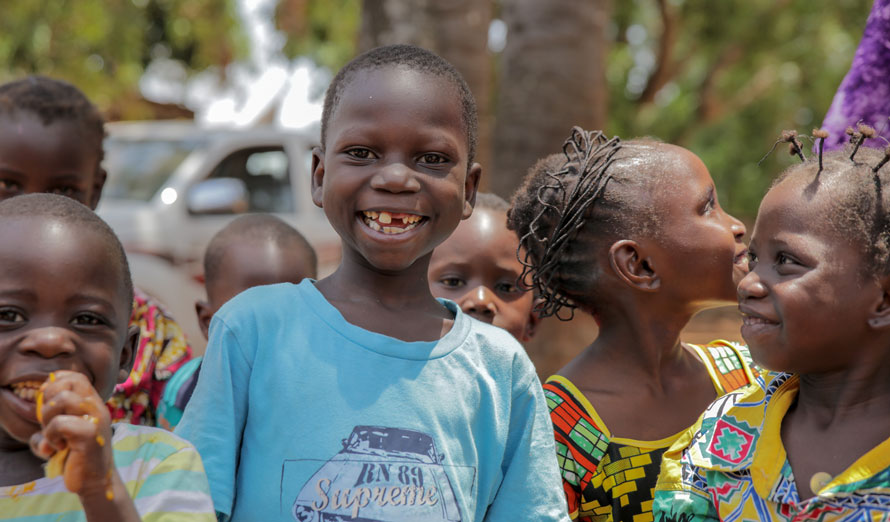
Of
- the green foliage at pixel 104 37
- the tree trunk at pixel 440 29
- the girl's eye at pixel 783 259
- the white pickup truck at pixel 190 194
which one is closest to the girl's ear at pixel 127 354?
the girl's eye at pixel 783 259

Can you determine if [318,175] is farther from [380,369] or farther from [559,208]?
[559,208]

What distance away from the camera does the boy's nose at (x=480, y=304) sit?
133 inches

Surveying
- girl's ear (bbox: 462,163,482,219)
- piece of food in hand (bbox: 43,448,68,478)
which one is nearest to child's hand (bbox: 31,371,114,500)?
piece of food in hand (bbox: 43,448,68,478)

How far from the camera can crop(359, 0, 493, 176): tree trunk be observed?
6.12 metres

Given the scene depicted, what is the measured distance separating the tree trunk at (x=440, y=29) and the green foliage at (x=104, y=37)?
6.32 m

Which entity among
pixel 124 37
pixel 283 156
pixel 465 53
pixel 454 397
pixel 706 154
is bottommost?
pixel 454 397

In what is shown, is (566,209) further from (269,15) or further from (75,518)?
Answer: (269,15)

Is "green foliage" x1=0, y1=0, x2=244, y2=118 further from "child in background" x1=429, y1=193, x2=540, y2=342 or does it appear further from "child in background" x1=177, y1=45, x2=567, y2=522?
"child in background" x1=177, y1=45, x2=567, y2=522

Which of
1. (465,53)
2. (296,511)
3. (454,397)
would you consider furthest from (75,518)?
(465,53)

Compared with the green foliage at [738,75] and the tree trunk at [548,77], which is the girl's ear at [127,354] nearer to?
the tree trunk at [548,77]

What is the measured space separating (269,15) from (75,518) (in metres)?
13.2

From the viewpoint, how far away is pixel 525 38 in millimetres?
6715

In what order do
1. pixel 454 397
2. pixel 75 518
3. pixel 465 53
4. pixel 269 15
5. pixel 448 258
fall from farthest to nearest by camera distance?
pixel 269 15
pixel 465 53
pixel 448 258
pixel 454 397
pixel 75 518

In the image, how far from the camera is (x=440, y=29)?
6.27 m
